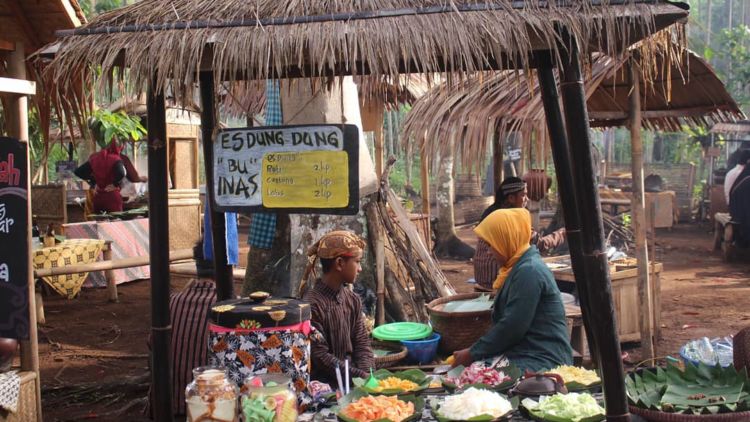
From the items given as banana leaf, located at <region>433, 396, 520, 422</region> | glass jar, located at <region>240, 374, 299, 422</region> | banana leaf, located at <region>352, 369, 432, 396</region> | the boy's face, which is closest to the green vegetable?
banana leaf, located at <region>433, 396, 520, 422</region>

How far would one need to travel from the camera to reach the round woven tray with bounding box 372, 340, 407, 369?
5.55m

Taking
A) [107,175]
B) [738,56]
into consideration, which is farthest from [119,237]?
[738,56]

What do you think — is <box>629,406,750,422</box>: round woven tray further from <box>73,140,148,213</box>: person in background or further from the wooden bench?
<box>73,140,148,213</box>: person in background

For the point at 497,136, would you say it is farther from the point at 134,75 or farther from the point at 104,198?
the point at 104,198

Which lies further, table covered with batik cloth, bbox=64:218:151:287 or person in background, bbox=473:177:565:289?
table covered with batik cloth, bbox=64:218:151:287

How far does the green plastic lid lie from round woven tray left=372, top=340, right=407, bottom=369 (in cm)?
6

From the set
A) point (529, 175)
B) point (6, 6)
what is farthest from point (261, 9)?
point (529, 175)

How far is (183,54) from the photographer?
3906 mm

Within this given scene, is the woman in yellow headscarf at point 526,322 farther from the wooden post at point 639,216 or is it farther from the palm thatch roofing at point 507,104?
the palm thatch roofing at point 507,104

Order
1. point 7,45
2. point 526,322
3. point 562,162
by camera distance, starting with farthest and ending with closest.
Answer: point 7,45 → point 526,322 → point 562,162

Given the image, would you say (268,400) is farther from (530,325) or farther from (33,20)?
(33,20)

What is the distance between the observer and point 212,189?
5.08m

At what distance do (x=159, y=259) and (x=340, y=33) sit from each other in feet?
5.28

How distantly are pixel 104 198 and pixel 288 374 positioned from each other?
9812mm
